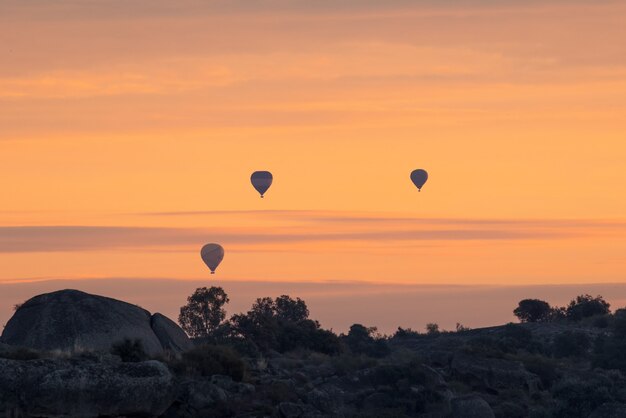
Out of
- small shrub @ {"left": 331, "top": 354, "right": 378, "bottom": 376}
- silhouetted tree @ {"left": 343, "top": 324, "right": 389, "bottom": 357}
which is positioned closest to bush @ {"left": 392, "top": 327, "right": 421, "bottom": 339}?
silhouetted tree @ {"left": 343, "top": 324, "right": 389, "bottom": 357}

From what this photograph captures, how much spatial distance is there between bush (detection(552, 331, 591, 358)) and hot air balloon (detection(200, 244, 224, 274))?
47.4 m

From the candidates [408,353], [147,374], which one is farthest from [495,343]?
[147,374]

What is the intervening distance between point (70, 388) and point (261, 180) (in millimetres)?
84389

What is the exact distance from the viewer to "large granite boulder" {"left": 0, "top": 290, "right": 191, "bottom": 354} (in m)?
60.0

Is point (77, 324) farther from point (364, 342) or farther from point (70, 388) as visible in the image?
point (364, 342)

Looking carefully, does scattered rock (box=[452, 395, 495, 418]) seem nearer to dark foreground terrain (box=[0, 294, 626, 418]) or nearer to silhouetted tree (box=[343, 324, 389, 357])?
dark foreground terrain (box=[0, 294, 626, 418])

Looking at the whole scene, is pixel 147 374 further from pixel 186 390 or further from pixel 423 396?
pixel 423 396

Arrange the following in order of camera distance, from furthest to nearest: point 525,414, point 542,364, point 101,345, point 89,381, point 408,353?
point 408,353 → point 542,364 → point 525,414 → point 101,345 → point 89,381

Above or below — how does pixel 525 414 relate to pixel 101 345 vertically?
below

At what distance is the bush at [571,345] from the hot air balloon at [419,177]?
46585mm

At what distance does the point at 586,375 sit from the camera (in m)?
74.6

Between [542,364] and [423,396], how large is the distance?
10813 millimetres

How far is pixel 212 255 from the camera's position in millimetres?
134250

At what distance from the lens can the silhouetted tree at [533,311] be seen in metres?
121
